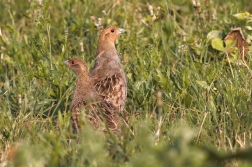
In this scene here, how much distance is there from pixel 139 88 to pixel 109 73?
570mm

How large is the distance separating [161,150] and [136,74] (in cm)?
365

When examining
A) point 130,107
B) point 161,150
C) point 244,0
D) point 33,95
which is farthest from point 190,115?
point 244,0

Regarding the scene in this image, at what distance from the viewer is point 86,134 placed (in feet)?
12.5

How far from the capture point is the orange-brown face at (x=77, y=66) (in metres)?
6.36

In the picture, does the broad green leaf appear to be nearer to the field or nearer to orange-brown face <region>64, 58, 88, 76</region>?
the field

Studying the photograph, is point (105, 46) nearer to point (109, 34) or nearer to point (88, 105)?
point (109, 34)

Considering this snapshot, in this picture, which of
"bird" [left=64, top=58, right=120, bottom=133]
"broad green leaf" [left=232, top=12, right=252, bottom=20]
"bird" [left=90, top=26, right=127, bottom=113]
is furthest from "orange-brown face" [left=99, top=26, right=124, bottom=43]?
"broad green leaf" [left=232, top=12, right=252, bottom=20]

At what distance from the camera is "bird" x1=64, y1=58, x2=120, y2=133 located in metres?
5.38

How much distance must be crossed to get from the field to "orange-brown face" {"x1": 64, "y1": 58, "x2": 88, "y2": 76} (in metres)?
0.15

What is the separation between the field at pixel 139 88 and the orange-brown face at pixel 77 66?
15cm

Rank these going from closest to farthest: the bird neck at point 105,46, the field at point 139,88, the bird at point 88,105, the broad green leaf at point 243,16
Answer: the field at point 139,88 < the bird at point 88,105 < the broad green leaf at point 243,16 < the bird neck at point 105,46

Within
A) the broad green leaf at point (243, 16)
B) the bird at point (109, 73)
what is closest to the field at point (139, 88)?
the broad green leaf at point (243, 16)

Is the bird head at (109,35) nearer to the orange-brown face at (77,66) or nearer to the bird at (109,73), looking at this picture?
the bird at (109,73)

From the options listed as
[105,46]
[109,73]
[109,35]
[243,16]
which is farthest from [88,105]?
[243,16]
